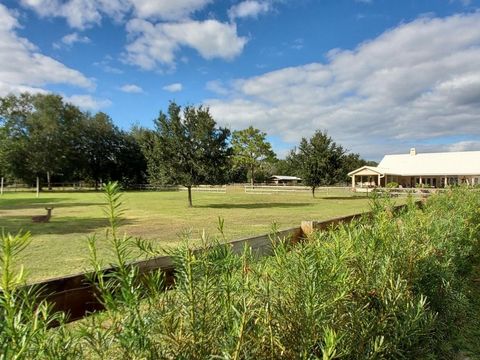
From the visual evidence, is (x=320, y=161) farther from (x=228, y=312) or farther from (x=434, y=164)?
(x=228, y=312)

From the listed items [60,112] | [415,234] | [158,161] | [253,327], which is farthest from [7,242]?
[60,112]

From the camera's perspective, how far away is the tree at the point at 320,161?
3503 cm

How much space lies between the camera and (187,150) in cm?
2411

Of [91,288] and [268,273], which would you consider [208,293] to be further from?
[91,288]

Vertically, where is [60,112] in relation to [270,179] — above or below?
above

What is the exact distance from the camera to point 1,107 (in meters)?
53.8

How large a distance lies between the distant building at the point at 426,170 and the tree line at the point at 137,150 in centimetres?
512

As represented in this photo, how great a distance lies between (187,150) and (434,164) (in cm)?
3974

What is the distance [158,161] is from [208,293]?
78.6ft

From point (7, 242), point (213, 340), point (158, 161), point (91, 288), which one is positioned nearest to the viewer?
point (7, 242)

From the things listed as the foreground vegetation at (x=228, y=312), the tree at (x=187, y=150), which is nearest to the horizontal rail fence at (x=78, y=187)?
the tree at (x=187, y=150)

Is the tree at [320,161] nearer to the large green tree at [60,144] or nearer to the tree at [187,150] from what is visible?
the tree at [187,150]

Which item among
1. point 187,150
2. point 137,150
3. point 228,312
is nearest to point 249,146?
point 137,150

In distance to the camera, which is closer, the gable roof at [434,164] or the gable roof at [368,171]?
the gable roof at [368,171]
